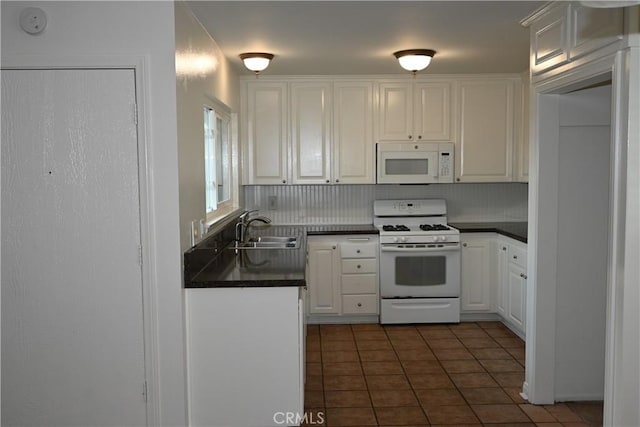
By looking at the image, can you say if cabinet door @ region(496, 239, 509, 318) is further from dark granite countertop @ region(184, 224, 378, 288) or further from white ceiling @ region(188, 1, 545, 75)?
dark granite countertop @ region(184, 224, 378, 288)

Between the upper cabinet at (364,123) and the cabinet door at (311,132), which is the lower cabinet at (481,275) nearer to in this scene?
the upper cabinet at (364,123)

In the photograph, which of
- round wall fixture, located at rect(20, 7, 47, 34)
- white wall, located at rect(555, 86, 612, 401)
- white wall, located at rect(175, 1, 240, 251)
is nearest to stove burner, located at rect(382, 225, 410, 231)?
white wall, located at rect(555, 86, 612, 401)

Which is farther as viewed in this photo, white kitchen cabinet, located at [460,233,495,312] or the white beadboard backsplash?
the white beadboard backsplash

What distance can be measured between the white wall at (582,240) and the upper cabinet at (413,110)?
6.83 ft

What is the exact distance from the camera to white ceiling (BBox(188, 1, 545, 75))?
3.06 meters

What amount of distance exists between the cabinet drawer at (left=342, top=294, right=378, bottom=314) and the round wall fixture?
3361 mm

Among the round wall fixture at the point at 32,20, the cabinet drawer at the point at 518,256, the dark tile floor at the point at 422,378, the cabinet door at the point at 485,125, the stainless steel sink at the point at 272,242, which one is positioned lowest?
the dark tile floor at the point at 422,378

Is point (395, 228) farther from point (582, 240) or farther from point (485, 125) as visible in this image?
point (582, 240)

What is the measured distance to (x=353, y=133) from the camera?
5.33 m

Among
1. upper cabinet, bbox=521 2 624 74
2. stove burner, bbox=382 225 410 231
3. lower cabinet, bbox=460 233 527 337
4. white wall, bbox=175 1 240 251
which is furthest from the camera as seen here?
stove burner, bbox=382 225 410 231

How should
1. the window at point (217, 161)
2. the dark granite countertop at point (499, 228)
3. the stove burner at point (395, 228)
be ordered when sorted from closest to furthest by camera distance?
the window at point (217, 161), the dark granite countertop at point (499, 228), the stove burner at point (395, 228)

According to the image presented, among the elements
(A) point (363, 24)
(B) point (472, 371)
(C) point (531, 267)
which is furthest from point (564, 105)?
(B) point (472, 371)

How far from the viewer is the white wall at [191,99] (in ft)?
9.52

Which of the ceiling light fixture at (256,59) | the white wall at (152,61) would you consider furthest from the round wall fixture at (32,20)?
the ceiling light fixture at (256,59)
